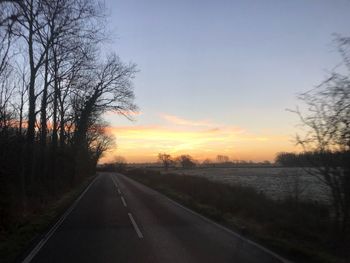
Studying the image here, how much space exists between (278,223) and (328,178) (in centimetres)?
436

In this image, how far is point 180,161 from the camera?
607 feet

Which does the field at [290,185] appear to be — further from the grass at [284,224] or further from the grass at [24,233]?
the grass at [24,233]


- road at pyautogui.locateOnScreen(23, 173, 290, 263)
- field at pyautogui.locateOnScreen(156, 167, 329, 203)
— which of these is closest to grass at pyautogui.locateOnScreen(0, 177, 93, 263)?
road at pyautogui.locateOnScreen(23, 173, 290, 263)

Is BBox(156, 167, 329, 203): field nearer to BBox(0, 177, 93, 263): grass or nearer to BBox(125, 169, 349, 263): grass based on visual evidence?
BBox(125, 169, 349, 263): grass

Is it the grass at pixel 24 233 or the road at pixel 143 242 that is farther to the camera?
the grass at pixel 24 233

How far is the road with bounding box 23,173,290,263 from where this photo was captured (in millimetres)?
10891

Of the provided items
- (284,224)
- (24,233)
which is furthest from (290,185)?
(24,233)

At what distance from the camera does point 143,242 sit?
13.1m

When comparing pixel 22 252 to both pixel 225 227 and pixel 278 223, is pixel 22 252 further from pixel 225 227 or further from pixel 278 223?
pixel 278 223

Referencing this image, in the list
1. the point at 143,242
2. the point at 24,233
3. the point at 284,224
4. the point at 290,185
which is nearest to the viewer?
the point at 143,242

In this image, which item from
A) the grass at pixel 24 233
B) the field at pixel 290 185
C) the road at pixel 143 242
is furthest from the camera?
the field at pixel 290 185

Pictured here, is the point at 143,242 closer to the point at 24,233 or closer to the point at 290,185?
the point at 24,233

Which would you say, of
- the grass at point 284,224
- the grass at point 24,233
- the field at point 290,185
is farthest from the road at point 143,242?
→ the field at point 290,185

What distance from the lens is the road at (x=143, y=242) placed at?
1089 cm
